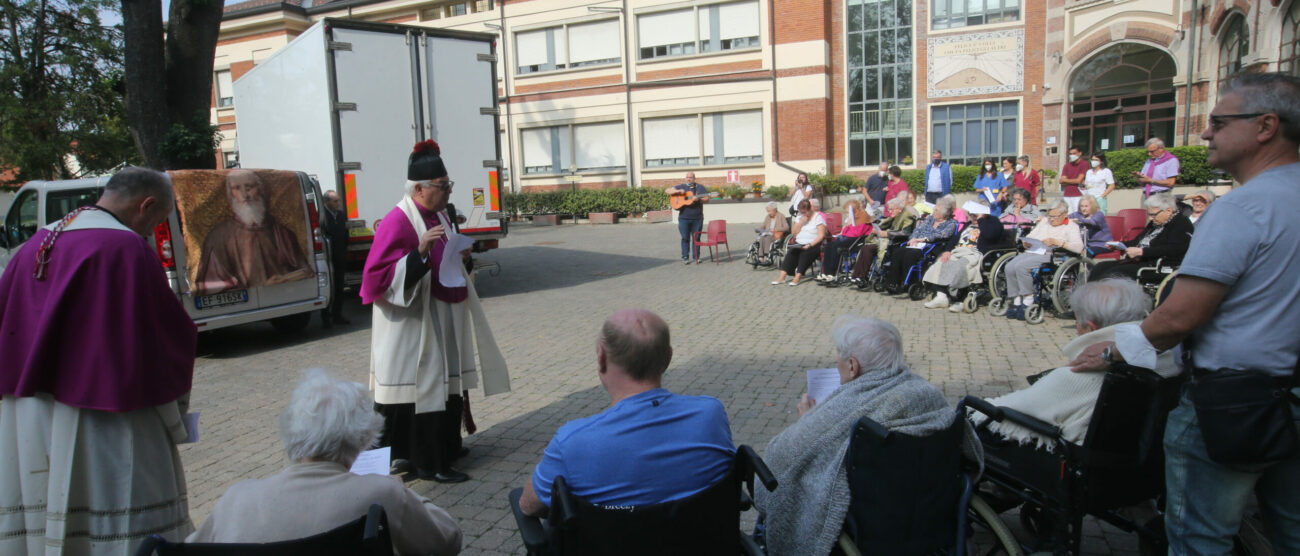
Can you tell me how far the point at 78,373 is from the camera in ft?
8.63

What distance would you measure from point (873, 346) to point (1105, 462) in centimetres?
94

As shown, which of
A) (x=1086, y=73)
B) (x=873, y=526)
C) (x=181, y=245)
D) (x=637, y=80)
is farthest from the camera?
(x=637, y=80)

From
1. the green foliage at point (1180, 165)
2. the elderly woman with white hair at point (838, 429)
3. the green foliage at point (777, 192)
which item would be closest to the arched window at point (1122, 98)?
the green foliage at point (1180, 165)

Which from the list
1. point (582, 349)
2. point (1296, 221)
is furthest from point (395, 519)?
point (582, 349)

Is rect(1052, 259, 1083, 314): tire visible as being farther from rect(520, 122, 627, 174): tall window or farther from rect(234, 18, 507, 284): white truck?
rect(520, 122, 627, 174): tall window

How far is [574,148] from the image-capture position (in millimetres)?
31000

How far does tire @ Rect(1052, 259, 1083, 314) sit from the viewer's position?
8414 mm

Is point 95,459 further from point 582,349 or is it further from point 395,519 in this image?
point 582,349

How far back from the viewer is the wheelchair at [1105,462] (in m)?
2.73

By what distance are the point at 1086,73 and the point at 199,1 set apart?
80.8 ft

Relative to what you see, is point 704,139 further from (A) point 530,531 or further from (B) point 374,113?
(A) point 530,531

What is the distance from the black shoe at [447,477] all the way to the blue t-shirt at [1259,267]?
366cm

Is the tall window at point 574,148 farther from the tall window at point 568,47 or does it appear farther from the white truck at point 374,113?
the white truck at point 374,113

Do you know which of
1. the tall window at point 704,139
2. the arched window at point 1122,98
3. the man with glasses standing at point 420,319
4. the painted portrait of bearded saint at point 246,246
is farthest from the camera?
the tall window at point 704,139
